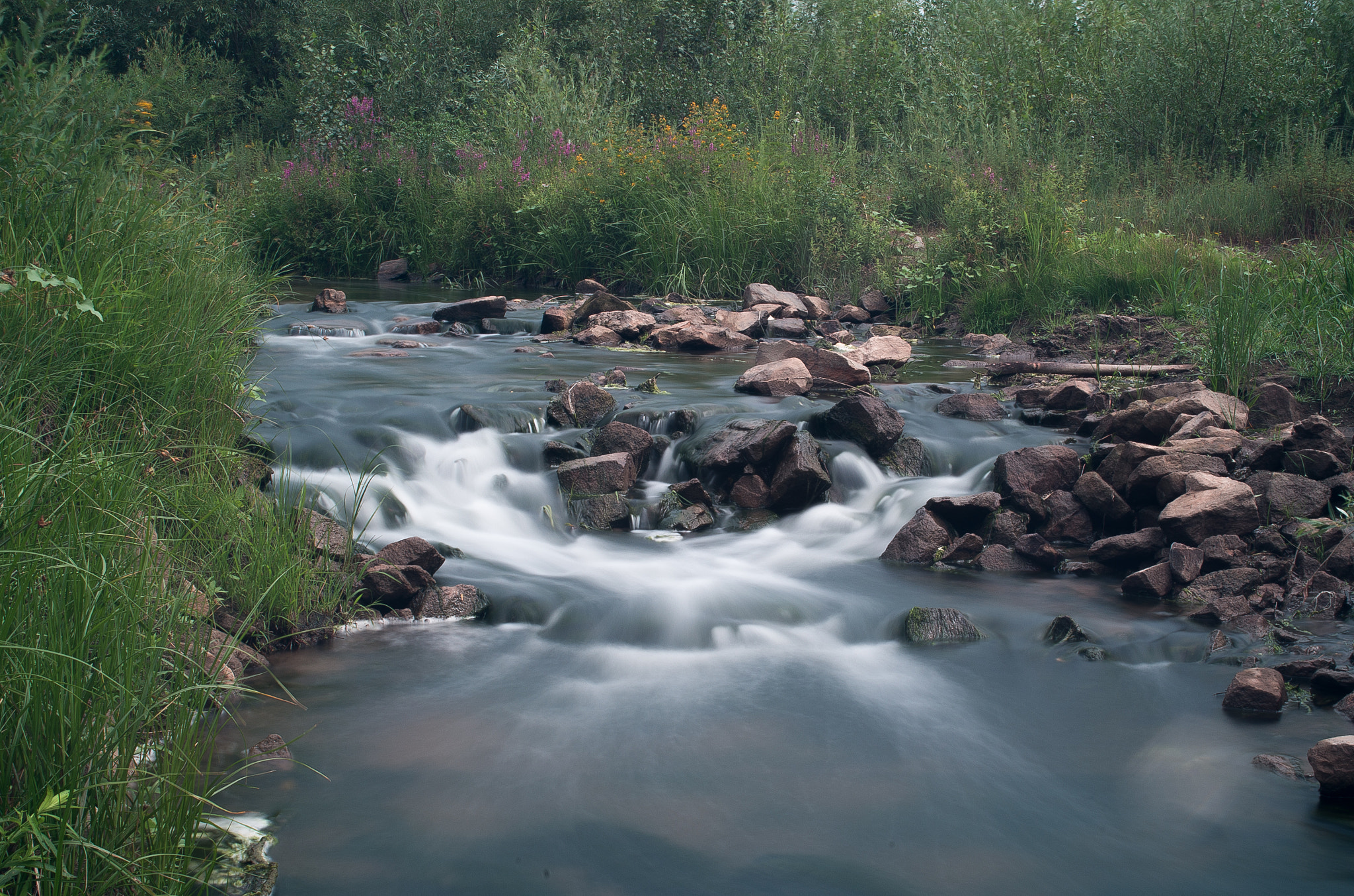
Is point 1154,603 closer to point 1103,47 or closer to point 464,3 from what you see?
point 1103,47

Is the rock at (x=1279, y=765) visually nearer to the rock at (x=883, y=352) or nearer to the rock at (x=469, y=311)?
the rock at (x=883, y=352)

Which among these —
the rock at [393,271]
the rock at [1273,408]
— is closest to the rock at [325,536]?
the rock at [1273,408]

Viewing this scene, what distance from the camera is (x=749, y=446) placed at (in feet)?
17.0

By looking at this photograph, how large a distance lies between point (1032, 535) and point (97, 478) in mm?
3808

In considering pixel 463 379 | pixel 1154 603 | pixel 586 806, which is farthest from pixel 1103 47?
pixel 586 806

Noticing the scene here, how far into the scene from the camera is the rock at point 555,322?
9.93 meters

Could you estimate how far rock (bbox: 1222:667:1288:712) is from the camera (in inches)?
122

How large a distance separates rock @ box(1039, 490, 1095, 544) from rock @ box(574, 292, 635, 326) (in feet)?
19.5

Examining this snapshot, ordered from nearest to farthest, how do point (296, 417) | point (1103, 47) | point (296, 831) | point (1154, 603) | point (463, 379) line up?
point (296, 831), point (1154, 603), point (296, 417), point (463, 379), point (1103, 47)

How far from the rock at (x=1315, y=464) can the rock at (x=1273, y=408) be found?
31.6 inches

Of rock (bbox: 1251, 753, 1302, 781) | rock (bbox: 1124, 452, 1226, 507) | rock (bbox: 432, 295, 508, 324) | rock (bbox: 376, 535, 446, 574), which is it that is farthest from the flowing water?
rock (bbox: 432, 295, 508, 324)

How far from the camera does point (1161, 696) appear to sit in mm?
3305

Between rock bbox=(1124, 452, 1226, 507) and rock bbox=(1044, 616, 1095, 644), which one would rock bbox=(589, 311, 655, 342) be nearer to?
rock bbox=(1124, 452, 1226, 507)

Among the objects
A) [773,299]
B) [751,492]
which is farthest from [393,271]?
[751,492]
